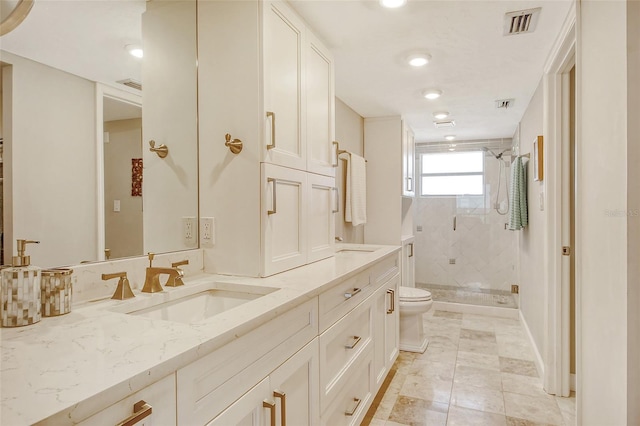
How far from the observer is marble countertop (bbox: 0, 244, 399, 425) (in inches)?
21.6

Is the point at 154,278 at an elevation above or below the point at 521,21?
below

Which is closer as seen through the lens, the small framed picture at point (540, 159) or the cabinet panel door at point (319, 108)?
the cabinet panel door at point (319, 108)

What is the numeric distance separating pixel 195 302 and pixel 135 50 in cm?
99

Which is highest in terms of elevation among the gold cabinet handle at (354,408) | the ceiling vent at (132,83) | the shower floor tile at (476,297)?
the ceiling vent at (132,83)

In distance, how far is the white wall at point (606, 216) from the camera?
1.10 meters

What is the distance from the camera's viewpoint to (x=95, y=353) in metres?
0.72

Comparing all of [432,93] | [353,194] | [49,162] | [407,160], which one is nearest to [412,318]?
[353,194]

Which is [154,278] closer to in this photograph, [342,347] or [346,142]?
[342,347]

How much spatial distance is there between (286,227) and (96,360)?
111 centimetres

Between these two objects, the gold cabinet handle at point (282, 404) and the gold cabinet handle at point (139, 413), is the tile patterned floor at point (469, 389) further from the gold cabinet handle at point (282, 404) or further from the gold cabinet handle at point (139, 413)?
the gold cabinet handle at point (139, 413)

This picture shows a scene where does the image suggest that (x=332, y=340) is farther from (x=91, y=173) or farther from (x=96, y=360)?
(x=91, y=173)

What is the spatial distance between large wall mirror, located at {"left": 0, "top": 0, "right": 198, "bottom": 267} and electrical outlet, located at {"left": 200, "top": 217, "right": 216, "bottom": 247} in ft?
0.12

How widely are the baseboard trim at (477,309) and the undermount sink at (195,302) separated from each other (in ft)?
11.7
